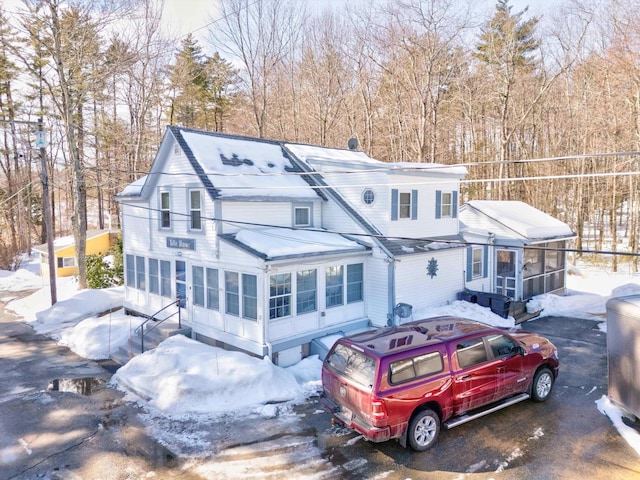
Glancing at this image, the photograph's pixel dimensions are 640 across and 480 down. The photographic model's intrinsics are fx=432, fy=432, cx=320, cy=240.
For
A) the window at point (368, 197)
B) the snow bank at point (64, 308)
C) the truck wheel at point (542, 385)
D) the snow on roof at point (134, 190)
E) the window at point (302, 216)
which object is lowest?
the snow bank at point (64, 308)

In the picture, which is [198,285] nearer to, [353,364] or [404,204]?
[404,204]

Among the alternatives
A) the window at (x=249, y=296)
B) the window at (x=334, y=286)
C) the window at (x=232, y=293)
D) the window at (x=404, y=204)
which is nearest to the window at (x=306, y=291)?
the window at (x=334, y=286)

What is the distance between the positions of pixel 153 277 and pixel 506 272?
14496 millimetres

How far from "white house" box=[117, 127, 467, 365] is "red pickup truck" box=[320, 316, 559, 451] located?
13.2 feet

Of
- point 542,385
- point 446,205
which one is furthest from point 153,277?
point 542,385

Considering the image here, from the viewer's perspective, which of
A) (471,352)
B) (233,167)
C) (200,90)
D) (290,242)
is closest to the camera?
(471,352)

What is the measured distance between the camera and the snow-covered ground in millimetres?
9602

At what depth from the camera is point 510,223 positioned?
61.8 ft

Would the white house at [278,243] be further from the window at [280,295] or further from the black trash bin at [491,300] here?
the black trash bin at [491,300]

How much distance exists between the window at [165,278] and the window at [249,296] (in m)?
4.29

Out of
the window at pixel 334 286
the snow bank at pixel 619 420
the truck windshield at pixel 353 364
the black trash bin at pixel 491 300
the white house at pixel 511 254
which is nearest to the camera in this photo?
the truck windshield at pixel 353 364

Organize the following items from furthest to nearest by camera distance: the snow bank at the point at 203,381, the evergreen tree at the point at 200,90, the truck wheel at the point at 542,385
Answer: the evergreen tree at the point at 200,90 → the snow bank at the point at 203,381 → the truck wheel at the point at 542,385

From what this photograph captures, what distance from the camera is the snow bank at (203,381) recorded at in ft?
31.8

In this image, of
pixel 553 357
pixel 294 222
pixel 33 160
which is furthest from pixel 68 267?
pixel 553 357
